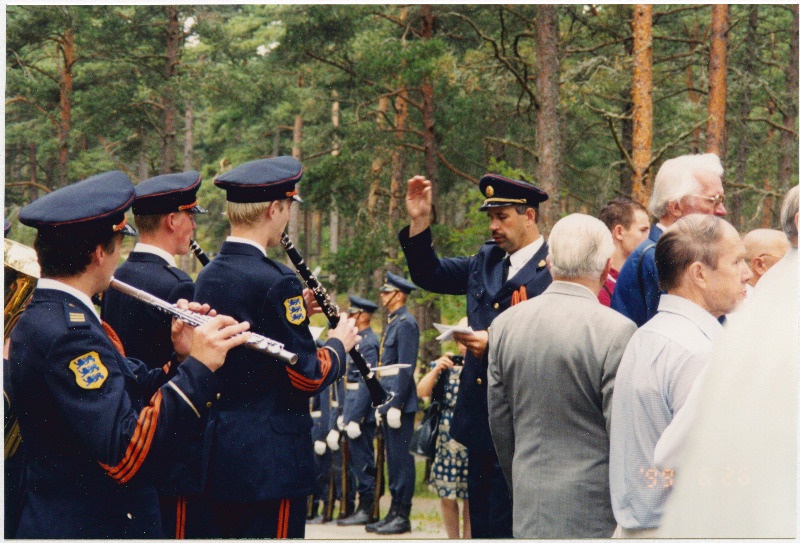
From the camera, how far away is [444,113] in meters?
19.9

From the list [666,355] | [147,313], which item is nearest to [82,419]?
[147,313]

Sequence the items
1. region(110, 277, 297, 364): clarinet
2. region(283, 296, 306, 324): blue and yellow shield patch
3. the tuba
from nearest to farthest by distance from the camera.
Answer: region(110, 277, 297, 364): clarinet, the tuba, region(283, 296, 306, 324): blue and yellow shield patch

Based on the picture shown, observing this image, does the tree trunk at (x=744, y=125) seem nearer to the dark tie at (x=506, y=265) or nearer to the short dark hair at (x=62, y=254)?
the dark tie at (x=506, y=265)

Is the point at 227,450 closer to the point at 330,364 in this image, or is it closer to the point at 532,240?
the point at 330,364

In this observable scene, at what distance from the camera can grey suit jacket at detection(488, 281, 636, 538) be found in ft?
11.3

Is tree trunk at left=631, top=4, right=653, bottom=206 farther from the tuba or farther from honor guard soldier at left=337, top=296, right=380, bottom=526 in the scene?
the tuba

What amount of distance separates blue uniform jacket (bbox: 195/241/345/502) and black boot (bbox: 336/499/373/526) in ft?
20.5

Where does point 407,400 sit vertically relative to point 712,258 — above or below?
below

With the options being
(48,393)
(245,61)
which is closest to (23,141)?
(245,61)

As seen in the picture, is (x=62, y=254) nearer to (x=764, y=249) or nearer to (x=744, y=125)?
(x=764, y=249)

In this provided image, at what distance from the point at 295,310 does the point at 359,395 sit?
19.7ft

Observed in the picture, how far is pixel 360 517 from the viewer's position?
10125 millimetres

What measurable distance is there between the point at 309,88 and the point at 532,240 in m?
16.3

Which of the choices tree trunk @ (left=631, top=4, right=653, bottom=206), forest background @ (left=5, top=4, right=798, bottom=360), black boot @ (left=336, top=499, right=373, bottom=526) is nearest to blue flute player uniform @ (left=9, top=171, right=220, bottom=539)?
black boot @ (left=336, top=499, right=373, bottom=526)
